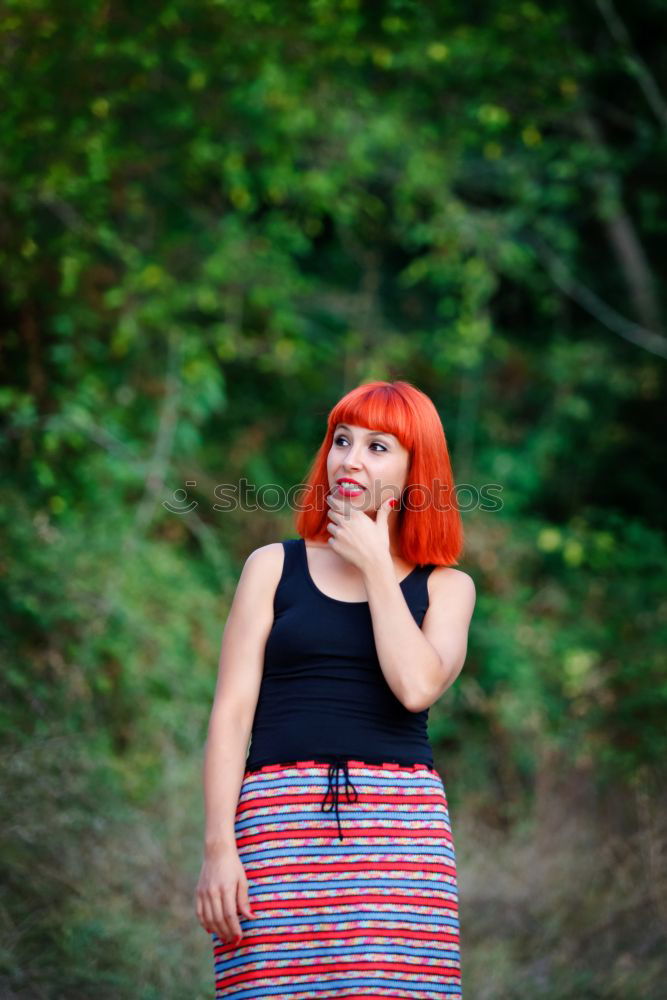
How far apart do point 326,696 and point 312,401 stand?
5545 millimetres

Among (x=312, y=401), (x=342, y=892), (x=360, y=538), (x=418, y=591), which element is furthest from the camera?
(x=312, y=401)

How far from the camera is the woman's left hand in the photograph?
2010 millimetres

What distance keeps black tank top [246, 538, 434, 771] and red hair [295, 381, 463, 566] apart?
0.22 meters

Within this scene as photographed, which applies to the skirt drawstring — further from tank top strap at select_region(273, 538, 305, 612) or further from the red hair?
the red hair

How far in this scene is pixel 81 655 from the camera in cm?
461

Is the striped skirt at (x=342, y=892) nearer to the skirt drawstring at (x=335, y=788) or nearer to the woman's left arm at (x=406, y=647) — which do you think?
the skirt drawstring at (x=335, y=788)

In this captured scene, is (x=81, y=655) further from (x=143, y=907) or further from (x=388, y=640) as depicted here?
(x=388, y=640)

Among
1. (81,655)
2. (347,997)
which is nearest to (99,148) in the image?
(81,655)

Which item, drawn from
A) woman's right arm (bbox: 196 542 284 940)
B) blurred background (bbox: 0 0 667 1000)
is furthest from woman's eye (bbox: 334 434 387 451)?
blurred background (bbox: 0 0 667 1000)

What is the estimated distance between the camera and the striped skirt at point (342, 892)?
188cm

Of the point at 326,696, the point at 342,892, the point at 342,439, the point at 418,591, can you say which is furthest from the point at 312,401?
the point at 342,892

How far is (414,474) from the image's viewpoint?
87.1 inches

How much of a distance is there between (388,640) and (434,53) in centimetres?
449

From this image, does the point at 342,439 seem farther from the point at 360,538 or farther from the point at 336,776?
the point at 336,776
